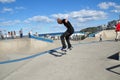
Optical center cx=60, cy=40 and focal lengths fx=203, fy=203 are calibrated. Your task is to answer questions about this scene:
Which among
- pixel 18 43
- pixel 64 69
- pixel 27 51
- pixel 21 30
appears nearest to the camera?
pixel 64 69

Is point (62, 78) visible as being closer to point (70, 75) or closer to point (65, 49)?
point (70, 75)

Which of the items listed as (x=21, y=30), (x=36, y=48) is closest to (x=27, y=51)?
(x=36, y=48)

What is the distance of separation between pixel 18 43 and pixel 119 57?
53.9 ft

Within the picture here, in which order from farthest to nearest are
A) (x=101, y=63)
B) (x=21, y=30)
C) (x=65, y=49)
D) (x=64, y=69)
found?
1. (x=21, y=30)
2. (x=65, y=49)
3. (x=101, y=63)
4. (x=64, y=69)

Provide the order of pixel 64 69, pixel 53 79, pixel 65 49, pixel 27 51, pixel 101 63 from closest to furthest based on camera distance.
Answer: pixel 53 79
pixel 64 69
pixel 101 63
pixel 65 49
pixel 27 51

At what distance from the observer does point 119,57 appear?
7926 mm

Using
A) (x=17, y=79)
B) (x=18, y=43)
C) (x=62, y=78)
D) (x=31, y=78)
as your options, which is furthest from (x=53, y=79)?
(x=18, y=43)

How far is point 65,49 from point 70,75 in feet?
13.5

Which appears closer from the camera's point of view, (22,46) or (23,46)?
(23,46)

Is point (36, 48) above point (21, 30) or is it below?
below

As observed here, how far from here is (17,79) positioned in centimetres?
660

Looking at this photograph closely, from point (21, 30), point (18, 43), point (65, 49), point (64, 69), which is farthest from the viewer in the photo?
point (21, 30)

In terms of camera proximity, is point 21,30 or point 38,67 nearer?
point 38,67

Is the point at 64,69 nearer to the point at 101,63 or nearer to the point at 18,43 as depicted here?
the point at 101,63
